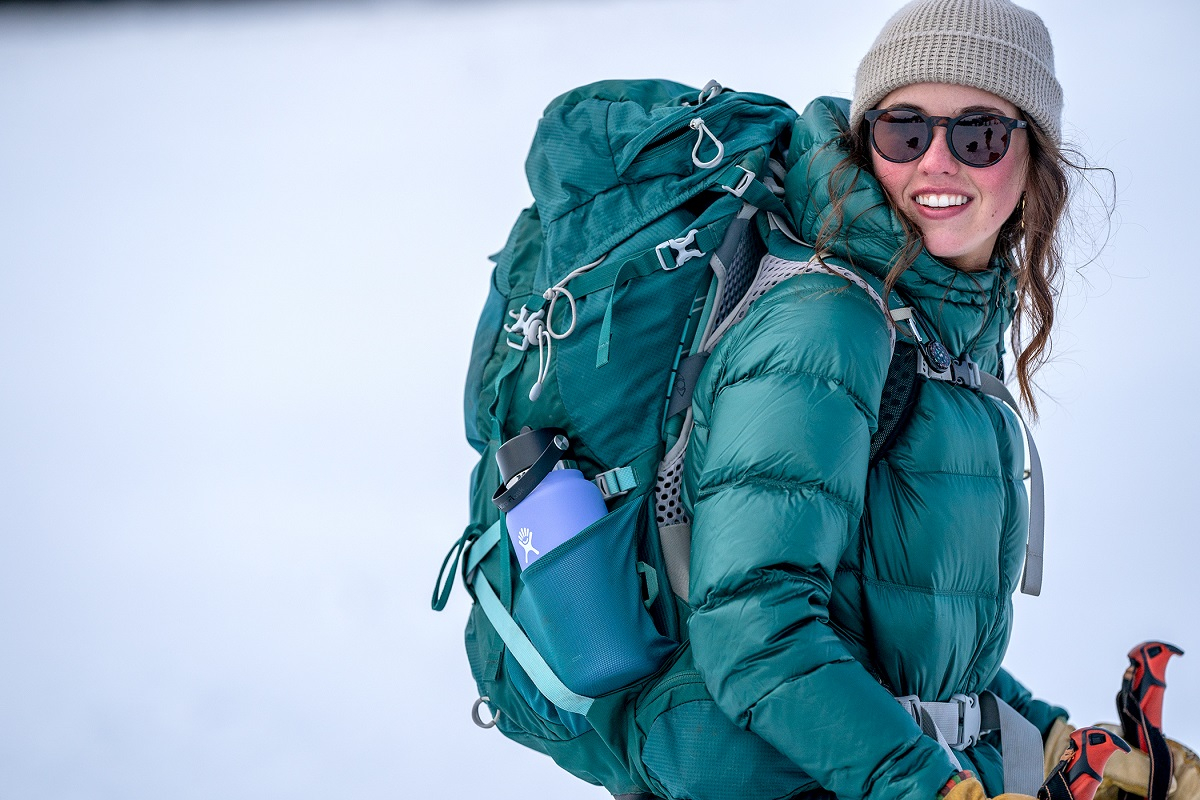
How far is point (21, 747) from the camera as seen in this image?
353 cm

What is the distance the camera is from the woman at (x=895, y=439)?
130cm

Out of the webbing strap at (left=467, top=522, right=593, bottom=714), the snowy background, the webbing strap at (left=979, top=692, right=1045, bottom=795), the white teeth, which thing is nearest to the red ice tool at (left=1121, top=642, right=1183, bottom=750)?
the webbing strap at (left=979, top=692, right=1045, bottom=795)

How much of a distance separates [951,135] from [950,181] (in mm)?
65

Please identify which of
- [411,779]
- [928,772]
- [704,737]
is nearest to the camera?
[928,772]

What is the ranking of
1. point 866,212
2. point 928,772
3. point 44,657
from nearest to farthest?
1. point 928,772
2. point 866,212
3. point 44,657

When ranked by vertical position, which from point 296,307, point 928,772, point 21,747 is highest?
point 928,772

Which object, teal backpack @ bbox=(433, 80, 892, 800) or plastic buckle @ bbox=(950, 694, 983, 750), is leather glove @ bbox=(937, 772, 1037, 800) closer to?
teal backpack @ bbox=(433, 80, 892, 800)

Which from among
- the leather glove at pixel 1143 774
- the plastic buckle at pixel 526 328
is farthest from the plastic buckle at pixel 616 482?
the leather glove at pixel 1143 774

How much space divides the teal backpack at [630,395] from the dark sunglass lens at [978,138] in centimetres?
28

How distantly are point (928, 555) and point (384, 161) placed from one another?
4.11 meters

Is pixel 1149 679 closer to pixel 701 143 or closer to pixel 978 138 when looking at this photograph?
pixel 978 138

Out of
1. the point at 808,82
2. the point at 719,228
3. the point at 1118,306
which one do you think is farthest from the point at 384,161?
the point at 719,228

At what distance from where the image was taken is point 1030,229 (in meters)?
1.68

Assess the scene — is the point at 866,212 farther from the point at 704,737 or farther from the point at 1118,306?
the point at 1118,306
